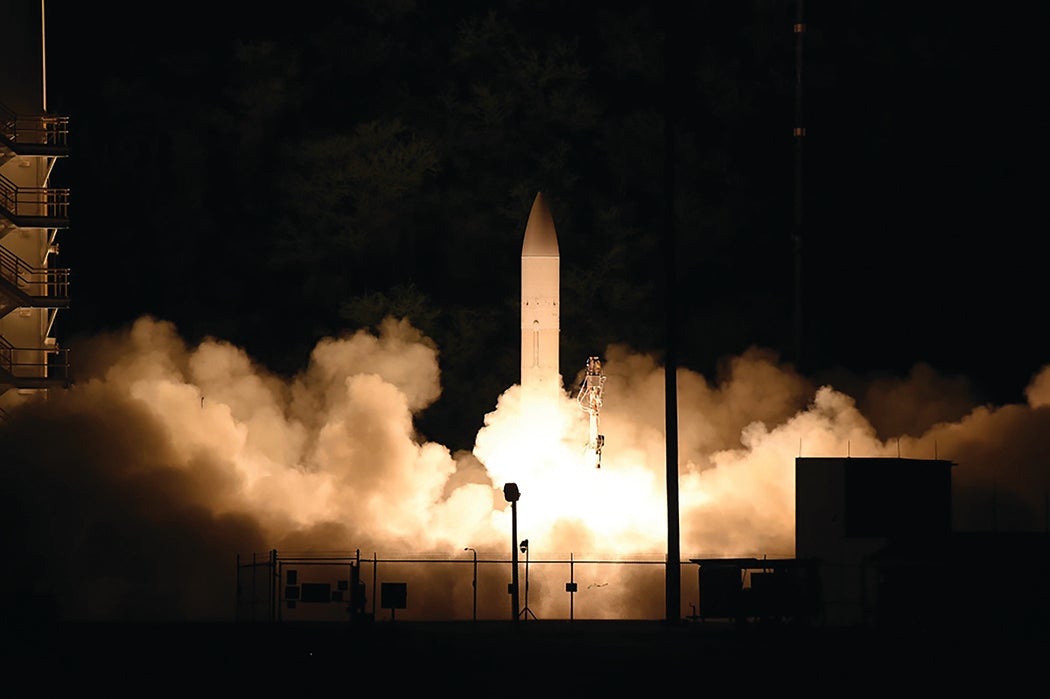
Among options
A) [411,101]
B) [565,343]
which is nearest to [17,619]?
[565,343]

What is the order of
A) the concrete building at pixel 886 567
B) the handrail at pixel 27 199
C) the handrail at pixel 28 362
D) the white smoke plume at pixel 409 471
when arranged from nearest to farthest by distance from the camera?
the concrete building at pixel 886 567 → the white smoke plume at pixel 409 471 → the handrail at pixel 28 362 → the handrail at pixel 27 199

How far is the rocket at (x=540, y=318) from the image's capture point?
55156 mm

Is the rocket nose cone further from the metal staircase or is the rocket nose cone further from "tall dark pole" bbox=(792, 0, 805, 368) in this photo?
the metal staircase

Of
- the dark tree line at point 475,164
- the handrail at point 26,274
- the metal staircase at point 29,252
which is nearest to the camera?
the metal staircase at point 29,252

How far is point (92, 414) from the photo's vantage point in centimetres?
5412

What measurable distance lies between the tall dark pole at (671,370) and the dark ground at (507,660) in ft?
3.04

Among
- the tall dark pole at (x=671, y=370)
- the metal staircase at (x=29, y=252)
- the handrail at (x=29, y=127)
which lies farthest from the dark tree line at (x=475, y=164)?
the tall dark pole at (x=671, y=370)

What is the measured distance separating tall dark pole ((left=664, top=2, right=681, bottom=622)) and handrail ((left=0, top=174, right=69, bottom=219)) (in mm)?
20015

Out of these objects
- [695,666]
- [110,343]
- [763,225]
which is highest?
[763,225]

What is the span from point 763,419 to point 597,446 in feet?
28.3

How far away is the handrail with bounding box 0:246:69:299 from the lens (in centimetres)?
5597

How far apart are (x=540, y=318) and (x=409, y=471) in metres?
6.50

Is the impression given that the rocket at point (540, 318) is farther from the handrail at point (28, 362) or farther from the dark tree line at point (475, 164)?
the dark tree line at point (475, 164)

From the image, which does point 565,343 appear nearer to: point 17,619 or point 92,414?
point 92,414
